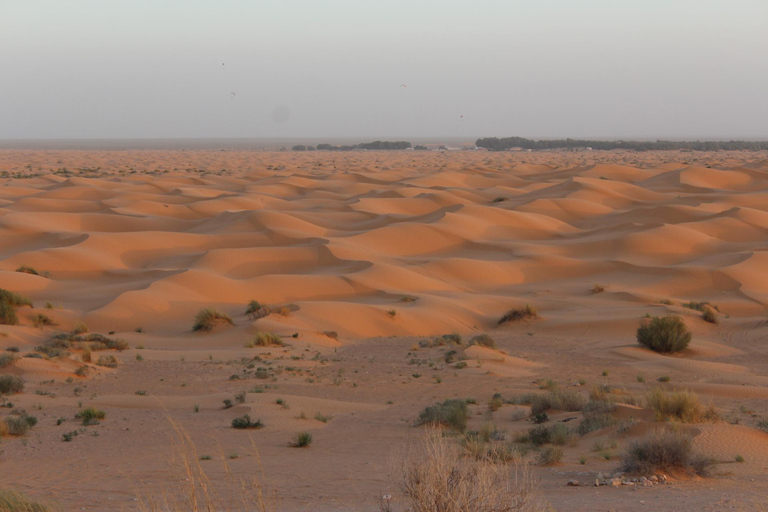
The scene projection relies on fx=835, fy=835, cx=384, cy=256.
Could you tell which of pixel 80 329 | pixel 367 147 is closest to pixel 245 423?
pixel 80 329

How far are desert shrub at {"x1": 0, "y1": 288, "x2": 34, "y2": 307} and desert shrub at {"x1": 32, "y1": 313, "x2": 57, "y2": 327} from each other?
2.47ft

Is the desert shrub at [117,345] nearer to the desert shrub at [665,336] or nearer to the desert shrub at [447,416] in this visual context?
the desert shrub at [447,416]

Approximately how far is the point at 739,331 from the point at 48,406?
45.5 feet

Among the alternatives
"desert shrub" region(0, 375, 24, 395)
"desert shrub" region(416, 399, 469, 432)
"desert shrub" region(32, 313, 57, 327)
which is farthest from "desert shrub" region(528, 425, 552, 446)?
"desert shrub" region(32, 313, 57, 327)

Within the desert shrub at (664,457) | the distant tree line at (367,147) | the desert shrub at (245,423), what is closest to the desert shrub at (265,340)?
the desert shrub at (245,423)

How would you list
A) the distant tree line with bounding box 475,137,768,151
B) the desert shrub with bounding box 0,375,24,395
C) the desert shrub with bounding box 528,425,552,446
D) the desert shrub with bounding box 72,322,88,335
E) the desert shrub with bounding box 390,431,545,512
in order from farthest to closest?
the distant tree line with bounding box 475,137,768,151, the desert shrub with bounding box 72,322,88,335, the desert shrub with bounding box 0,375,24,395, the desert shrub with bounding box 528,425,552,446, the desert shrub with bounding box 390,431,545,512

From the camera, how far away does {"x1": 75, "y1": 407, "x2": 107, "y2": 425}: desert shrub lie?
10.2 metres

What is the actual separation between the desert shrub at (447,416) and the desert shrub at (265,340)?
6096 mm

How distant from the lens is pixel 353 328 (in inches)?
714

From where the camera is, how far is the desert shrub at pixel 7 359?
12867mm

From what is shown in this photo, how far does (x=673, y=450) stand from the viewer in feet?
23.3

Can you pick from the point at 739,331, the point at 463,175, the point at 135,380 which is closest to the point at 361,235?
the point at 739,331

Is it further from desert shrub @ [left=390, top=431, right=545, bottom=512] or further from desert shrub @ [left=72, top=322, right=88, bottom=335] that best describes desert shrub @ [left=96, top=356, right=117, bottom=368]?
desert shrub @ [left=390, top=431, right=545, bottom=512]

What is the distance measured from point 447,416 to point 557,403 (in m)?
1.64
